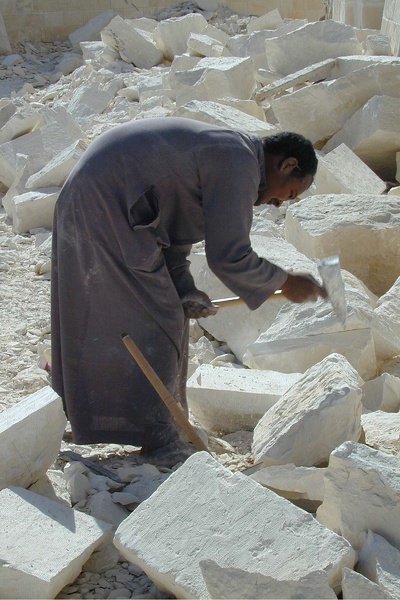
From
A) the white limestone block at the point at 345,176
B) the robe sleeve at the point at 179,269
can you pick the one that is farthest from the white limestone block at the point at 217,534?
the white limestone block at the point at 345,176

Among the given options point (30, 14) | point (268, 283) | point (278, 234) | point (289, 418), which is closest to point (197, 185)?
point (268, 283)

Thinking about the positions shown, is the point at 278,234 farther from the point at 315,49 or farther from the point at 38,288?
the point at 315,49

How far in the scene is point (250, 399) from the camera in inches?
171

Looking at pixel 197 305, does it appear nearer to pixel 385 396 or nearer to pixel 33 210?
pixel 385 396

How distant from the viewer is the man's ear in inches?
142

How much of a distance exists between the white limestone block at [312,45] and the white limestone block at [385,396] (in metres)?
5.65

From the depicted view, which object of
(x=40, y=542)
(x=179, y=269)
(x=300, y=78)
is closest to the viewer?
(x=40, y=542)

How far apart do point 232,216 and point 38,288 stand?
11.6 feet

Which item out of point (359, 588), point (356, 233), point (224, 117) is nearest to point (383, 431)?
point (359, 588)

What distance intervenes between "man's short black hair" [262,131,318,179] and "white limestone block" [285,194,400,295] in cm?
219

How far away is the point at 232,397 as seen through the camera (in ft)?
14.3

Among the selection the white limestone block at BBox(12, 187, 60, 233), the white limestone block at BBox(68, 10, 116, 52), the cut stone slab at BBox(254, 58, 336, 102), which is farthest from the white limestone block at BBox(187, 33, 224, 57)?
the white limestone block at BBox(68, 10, 116, 52)

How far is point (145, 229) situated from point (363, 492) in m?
1.44

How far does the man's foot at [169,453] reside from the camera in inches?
155
